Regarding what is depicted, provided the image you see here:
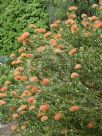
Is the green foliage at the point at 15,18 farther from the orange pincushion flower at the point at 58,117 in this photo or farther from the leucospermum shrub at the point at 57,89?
the orange pincushion flower at the point at 58,117

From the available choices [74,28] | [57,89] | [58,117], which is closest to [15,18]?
[74,28]

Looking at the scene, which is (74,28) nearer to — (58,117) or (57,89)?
(57,89)

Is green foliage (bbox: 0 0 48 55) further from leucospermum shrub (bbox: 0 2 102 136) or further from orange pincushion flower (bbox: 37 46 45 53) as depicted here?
orange pincushion flower (bbox: 37 46 45 53)

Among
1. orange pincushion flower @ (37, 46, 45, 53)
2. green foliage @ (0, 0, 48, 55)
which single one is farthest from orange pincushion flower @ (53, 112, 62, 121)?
green foliage @ (0, 0, 48, 55)

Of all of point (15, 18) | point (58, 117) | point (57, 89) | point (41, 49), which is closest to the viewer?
point (58, 117)

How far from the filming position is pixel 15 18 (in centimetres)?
1052

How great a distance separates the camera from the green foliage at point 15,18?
10.1 m

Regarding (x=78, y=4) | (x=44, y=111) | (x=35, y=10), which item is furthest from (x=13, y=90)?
(x=35, y=10)

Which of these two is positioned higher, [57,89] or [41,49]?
[41,49]

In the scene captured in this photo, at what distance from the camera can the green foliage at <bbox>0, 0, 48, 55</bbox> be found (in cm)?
1009

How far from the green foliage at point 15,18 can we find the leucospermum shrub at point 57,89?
4274 millimetres

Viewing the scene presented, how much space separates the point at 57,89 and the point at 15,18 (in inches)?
232

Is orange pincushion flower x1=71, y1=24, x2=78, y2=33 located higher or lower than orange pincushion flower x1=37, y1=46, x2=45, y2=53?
higher

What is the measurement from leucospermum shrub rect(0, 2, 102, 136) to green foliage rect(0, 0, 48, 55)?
427 cm
